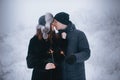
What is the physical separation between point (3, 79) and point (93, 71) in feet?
2.38

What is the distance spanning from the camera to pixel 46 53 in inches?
93.7

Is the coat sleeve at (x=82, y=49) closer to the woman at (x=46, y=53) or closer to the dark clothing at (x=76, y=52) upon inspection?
the dark clothing at (x=76, y=52)

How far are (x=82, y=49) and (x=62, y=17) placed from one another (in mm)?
289

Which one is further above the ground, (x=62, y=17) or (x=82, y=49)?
(x=62, y=17)

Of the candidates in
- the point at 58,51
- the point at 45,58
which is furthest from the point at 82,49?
the point at 45,58

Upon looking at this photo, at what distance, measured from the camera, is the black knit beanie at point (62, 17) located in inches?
93.5

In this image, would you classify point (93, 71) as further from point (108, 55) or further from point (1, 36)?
point (1, 36)

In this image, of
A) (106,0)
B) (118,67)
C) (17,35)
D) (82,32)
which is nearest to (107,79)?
(118,67)

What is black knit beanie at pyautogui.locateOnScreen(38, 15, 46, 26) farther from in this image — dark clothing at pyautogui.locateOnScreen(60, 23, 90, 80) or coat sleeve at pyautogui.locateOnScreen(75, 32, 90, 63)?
coat sleeve at pyautogui.locateOnScreen(75, 32, 90, 63)

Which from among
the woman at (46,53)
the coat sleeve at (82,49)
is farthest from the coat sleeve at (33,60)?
the coat sleeve at (82,49)

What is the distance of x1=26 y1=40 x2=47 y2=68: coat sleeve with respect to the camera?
236cm

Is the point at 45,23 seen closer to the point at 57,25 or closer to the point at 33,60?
the point at 57,25

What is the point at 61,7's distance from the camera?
98.5 inches

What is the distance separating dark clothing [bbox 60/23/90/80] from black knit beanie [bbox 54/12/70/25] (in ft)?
0.13
